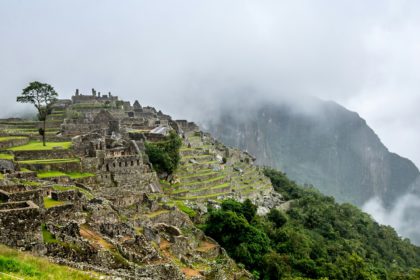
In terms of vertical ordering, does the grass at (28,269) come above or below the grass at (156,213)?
below

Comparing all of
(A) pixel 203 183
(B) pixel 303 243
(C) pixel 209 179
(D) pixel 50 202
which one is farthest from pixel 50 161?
(B) pixel 303 243

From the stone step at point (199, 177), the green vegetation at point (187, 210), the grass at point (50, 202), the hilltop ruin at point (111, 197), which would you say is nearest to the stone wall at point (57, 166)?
the hilltop ruin at point (111, 197)

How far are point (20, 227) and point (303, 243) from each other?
1000 inches

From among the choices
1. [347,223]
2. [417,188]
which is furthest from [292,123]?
[347,223]

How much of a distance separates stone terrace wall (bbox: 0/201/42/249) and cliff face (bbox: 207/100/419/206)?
128 m

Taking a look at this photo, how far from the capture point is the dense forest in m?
26.9

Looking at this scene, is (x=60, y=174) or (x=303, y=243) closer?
(x=60, y=174)

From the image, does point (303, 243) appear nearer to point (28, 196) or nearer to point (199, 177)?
point (199, 177)

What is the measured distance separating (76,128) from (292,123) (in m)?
155

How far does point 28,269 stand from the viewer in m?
9.03

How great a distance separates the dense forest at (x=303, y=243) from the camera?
88.3 ft

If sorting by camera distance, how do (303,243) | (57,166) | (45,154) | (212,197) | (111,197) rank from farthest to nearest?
(212,197) → (303,243) → (45,154) → (57,166) → (111,197)

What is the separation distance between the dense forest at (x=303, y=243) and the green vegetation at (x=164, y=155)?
5.77 metres

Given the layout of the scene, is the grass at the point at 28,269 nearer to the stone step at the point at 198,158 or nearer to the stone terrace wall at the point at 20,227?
the stone terrace wall at the point at 20,227
